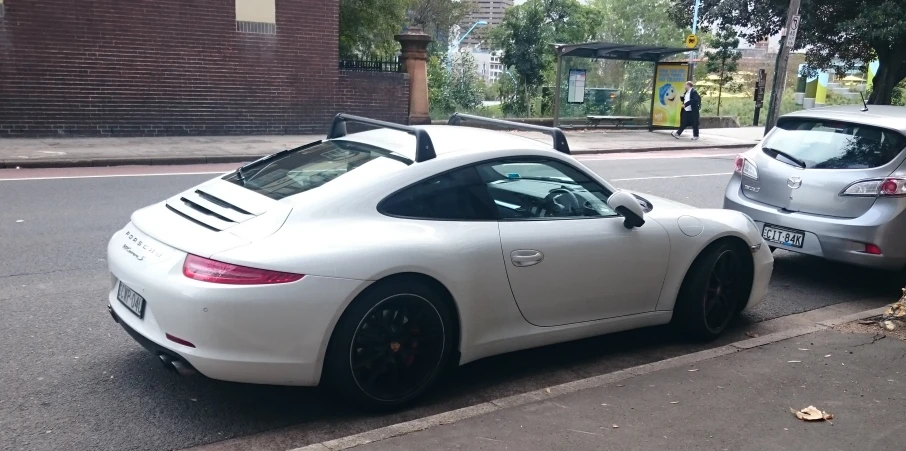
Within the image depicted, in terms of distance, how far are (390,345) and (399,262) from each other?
0.42 metres

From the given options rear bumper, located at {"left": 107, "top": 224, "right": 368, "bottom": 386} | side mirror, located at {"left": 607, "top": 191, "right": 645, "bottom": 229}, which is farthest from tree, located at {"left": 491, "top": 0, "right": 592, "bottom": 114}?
rear bumper, located at {"left": 107, "top": 224, "right": 368, "bottom": 386}

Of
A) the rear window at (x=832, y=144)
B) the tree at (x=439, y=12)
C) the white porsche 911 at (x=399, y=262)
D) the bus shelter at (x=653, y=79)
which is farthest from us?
the tree at (x=439, y=12)

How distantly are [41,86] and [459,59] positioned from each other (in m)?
14.4

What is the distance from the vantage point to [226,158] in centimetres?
1522

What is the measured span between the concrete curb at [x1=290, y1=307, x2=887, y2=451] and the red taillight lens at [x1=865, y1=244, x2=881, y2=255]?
1058 millimetres

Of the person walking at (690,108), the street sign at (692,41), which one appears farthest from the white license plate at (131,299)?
the street sign at (692,41)

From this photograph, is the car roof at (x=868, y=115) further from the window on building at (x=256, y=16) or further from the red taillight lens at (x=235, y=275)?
the window on building at (x=256, y=16)

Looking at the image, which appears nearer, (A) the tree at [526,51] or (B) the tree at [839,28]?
(B) the tree at [839,28]

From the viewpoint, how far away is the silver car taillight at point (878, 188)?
662 cm

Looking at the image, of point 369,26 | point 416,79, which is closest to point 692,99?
point 416,79

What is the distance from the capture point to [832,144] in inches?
282

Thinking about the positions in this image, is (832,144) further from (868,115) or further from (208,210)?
(208,210)

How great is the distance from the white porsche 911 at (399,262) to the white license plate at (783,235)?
1.90 meters

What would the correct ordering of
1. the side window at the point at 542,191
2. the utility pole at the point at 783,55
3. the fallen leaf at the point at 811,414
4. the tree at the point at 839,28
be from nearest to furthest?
1. the fallen leaf at the point at 811,414
2. the side window at the point at 542,191
3. the utility pole at the point at 783,55
4. the tree at the point at 839,28
